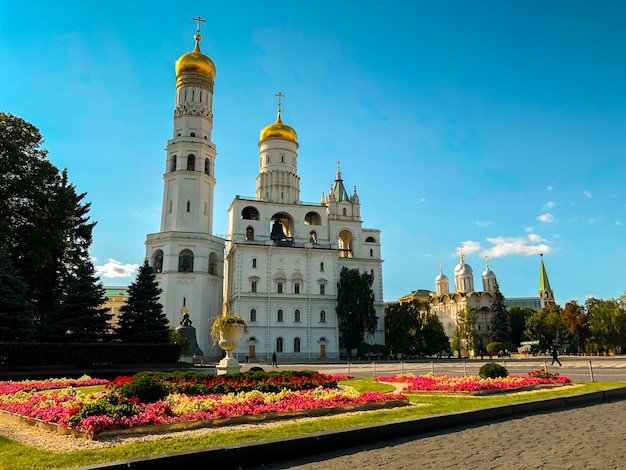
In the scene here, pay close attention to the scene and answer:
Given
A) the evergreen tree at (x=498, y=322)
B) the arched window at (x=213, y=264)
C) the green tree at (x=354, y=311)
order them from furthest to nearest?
the evergreen tree at (x=498, y=322) → the arched window at (x=213, y=264) → the green tree at (x=354, y=311)

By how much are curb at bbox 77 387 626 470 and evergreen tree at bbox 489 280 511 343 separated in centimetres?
5749

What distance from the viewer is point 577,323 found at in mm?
60031

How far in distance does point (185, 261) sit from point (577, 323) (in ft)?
160

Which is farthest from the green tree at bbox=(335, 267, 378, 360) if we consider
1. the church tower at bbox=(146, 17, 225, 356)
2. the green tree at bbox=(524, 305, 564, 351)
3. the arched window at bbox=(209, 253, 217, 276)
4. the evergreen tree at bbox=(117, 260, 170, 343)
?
the green tree at bbox=(524, 305, 564, 351)

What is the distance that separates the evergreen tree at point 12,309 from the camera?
71.3 feet

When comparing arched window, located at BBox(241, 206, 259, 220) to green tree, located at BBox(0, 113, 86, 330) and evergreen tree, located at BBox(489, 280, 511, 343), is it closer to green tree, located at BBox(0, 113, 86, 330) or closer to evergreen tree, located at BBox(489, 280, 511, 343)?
green tree, located at BBox(0, 113, 86, 330)

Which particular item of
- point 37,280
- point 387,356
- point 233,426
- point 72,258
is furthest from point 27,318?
point 387,356

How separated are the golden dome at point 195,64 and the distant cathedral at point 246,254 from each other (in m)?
0.11

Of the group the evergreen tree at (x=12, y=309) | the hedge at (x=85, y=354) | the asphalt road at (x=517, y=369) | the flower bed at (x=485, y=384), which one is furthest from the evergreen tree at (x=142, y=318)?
the flower bed at (x=485, y=384)

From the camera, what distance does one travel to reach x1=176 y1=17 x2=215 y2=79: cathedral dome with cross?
52438mm

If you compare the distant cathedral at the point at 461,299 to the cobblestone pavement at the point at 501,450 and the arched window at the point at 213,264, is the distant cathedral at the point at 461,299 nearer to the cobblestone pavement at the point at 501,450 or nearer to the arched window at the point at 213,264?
the arched window at the point at 213,264

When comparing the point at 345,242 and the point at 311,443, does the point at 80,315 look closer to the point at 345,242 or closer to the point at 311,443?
the point at 311,443

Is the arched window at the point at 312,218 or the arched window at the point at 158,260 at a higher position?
the arched window at the point at 312,218

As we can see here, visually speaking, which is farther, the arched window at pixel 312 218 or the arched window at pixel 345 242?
the arched window at pixel 345 242
